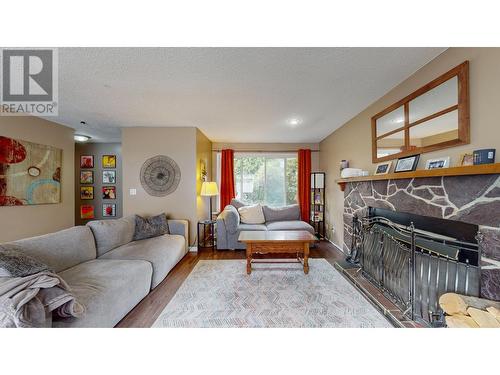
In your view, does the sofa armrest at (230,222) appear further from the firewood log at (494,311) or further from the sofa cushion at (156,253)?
the firewood log at (494,311)

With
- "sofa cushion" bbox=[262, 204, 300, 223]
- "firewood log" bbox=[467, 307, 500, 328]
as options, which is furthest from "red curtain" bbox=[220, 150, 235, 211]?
"firewood log" bbox=[467, 307, 500, 328]

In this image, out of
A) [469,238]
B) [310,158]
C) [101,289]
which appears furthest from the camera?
[310,158]

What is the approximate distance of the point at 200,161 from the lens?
155 inches

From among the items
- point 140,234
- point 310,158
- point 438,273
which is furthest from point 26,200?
point 310,158

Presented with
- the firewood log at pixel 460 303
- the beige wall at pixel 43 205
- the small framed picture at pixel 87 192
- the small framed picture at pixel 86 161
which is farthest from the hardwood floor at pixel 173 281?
the small framed picture at pixel 86 161

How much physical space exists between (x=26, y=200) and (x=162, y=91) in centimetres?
271

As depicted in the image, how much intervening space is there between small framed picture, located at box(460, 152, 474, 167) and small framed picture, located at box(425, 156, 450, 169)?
14 centimetres

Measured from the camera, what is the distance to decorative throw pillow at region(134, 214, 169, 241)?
9.92 ft

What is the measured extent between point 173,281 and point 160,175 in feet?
6.49

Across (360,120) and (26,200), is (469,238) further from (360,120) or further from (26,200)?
(26,200)

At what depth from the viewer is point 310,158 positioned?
491 centimetres

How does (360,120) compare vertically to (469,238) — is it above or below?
above

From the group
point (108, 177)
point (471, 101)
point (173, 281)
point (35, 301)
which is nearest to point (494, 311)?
point (471, 101)
